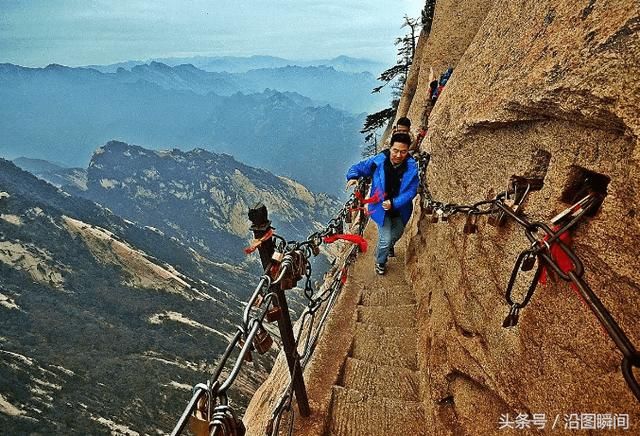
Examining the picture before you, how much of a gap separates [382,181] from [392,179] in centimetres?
19

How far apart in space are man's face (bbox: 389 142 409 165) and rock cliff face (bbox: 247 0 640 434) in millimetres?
610

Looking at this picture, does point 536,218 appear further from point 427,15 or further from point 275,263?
point 427,15

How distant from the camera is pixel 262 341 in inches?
109

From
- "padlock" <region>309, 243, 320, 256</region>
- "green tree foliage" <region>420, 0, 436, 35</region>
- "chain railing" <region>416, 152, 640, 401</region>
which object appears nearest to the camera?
"chain railing" <region>416, 152, 640, 401</region>

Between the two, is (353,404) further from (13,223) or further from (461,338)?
(13,223)

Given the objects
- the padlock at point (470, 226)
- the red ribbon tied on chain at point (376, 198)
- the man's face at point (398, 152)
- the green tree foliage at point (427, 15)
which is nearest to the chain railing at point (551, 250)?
the padlock at point (470, 226)

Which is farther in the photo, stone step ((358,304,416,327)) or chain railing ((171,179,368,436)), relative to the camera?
stone step ((358,304,416,327))

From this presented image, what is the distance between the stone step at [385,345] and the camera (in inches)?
245

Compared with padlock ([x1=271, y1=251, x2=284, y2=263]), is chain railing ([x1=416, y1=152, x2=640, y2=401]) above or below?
above

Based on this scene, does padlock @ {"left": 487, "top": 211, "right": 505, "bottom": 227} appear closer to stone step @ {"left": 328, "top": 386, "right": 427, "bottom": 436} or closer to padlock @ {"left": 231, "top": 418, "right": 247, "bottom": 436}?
stone step @ {"left": 328, "top": 386, "right": 427, "bottom": 436}

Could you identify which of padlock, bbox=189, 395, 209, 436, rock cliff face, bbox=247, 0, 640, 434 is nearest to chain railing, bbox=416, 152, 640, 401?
rock cliff face, bbox=247, 0, 640, 434

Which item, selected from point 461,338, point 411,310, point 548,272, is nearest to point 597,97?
point 548,272

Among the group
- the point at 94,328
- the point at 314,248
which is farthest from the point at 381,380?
the point at 94,328

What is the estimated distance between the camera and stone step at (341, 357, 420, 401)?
5.53 meters
